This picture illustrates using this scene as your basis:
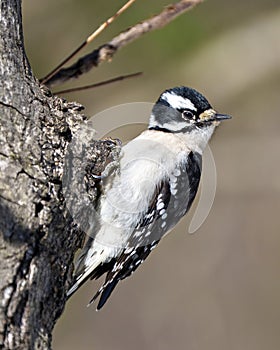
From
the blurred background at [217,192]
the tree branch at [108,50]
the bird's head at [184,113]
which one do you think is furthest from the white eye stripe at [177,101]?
the blurred background at [217,192]

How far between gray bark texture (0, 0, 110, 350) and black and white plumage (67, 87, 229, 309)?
1.92ft

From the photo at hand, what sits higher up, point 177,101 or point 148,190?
point 177,101

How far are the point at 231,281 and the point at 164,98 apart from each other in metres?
2.56

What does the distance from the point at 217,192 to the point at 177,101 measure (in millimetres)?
2257

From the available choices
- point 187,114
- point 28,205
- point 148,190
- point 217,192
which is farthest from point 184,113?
point 217,192

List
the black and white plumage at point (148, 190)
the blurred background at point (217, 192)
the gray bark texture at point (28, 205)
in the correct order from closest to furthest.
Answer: the gray bark texture at point (28, 205) → the black and white plumage at point (148, 190) → the blurred background at point (217, 192)

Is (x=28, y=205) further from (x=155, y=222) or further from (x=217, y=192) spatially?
(x=217, y=192)

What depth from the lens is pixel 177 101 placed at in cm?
410

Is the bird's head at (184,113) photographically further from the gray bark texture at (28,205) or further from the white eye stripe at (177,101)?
the gray bark texture at (28,205)

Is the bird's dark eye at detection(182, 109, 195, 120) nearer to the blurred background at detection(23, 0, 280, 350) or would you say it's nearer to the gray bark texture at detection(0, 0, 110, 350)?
the gray bark texture at detection(0, 0, 110, 350)

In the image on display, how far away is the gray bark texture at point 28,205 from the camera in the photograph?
271 cm

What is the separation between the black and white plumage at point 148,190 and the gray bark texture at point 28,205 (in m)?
0.59

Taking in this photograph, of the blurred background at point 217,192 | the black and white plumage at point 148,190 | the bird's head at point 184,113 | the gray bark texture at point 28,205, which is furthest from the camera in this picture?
the blurred background at point 217,192

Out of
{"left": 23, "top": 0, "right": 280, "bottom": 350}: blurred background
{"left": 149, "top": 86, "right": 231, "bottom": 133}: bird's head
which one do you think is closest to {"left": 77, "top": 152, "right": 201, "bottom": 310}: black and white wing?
{"left": 149, "top": 86, "right": 231, "bottom": 133}: bird's head
